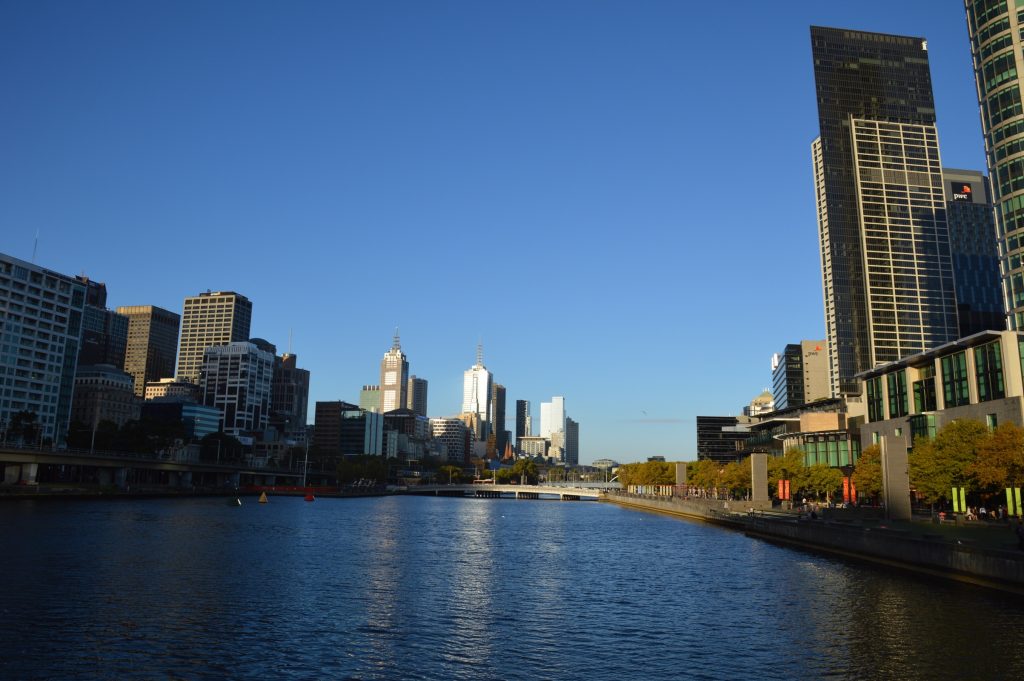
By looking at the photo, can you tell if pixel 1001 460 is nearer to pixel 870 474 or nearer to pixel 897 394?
pixel 870 474

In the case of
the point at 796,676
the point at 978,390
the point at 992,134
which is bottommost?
the point at 796,676

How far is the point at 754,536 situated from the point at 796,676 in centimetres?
8125

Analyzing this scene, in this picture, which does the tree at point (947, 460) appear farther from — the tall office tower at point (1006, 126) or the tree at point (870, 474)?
the tall office tower at point (1006, 126)

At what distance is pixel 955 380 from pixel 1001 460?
4534cm

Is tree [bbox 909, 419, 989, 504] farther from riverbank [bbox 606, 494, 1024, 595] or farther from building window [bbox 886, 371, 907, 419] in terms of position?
building window [bbox 886, 371, 907, 419]

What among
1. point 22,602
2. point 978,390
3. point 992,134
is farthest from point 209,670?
point 992,134

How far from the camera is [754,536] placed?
112m

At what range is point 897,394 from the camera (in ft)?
471

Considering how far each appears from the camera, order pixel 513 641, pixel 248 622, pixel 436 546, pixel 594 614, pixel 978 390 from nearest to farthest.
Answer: pixel 513 641 → pixel 248 622 → pixel 594 614 → pixel 436 546 → pixel 978 390

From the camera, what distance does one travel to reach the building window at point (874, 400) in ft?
495

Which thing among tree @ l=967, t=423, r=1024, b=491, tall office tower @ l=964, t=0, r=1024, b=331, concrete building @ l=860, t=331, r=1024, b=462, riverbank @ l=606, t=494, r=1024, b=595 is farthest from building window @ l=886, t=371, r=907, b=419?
tree @ l=967, t=423, r=1024, b=491

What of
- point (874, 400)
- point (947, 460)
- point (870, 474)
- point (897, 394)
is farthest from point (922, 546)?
point (874, 400)

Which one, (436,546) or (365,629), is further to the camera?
(436,546)

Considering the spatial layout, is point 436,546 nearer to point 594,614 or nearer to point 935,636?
point 594,614
